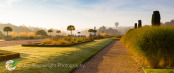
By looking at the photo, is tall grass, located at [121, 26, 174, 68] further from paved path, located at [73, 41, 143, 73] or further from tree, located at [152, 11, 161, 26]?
tree, located at [152, 11, 161, 26]

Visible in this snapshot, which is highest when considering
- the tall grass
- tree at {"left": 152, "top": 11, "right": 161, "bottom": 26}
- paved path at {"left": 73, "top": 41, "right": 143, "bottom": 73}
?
tree at {"left": 152, "top": 11, "right": 161, "bottom": 26}

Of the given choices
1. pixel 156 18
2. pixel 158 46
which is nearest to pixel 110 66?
pixel 158 46

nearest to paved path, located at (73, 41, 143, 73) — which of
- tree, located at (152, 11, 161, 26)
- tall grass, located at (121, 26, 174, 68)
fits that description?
tall grass, located at (121, 26, 174, 68)

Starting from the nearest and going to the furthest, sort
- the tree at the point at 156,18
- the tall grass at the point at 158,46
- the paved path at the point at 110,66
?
the tall grass at the point at 158,46 → the paved path at the point at 110,66 → the tree at the point at 156,18

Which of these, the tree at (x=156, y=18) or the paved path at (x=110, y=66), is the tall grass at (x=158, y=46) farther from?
the tree at (x=156, y=18)

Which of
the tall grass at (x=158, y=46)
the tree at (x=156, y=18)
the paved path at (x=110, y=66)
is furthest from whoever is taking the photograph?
the tree at (x=156, y=18)

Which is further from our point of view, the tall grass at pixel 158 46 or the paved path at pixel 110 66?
the paved path at pixel 110 66

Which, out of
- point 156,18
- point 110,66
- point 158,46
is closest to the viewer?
point 158,46

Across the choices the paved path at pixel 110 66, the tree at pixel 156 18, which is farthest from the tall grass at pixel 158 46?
the tree at pixel 156 18

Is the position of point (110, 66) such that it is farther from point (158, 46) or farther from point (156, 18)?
point (156, 18)

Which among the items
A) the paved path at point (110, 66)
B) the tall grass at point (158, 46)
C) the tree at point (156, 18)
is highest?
the tree at point (156, 18)

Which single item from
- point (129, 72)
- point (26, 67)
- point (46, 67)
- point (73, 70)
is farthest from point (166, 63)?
point (26, 67)

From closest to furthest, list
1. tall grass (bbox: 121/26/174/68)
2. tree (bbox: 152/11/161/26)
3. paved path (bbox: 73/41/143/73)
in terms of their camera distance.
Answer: tall grass (bbox: 121/26/174/68), paved path (bbox: 73/41/143/73), tree (bbox: 152/11/161/26)

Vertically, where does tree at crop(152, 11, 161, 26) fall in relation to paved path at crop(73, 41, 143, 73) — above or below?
above
